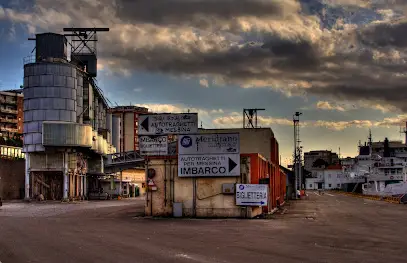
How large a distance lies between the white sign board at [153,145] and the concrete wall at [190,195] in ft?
4.92

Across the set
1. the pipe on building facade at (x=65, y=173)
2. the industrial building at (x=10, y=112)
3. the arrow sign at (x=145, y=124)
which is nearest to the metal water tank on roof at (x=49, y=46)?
the pipe on building facade at (x=65, y=173)

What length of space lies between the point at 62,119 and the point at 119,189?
23.3 m

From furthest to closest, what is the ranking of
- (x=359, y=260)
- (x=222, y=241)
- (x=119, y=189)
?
(x=119, y=189) → (x=222, y=241) → (x=359, y=260)

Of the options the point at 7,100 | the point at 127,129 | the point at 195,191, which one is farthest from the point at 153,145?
the point at 127,129

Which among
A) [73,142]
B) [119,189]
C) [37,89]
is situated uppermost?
[37,89]

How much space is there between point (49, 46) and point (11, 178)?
21.4 meters

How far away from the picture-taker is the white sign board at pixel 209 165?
36250 millimetres

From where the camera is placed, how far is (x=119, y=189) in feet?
334

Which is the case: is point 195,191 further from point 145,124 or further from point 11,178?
point 11,178

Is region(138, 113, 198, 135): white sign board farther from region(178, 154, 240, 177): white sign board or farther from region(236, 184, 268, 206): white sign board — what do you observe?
region(236, 184, 268, 206): white sign board

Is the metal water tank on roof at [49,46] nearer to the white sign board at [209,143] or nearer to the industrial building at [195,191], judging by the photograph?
the industrial building at [195,191]

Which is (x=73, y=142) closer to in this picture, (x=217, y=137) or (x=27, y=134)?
(x=27, y=134)

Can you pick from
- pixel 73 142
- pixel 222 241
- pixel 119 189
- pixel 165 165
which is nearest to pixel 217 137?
pixel 165 165

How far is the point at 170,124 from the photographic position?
35.2 m
